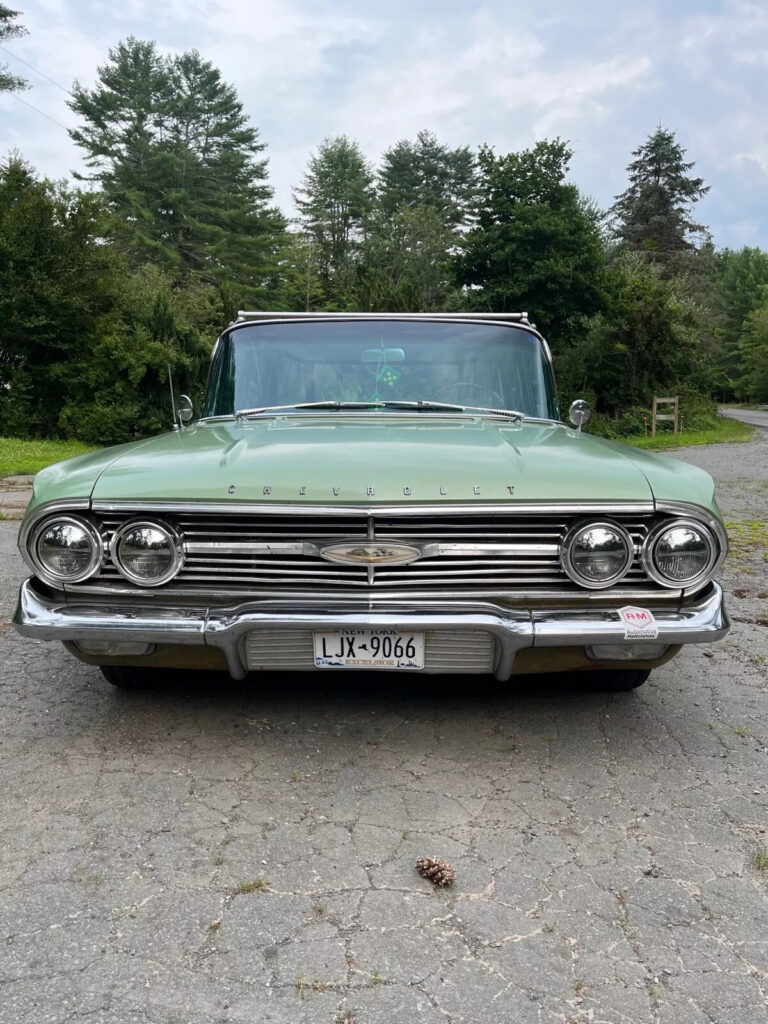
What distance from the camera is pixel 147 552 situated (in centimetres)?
263

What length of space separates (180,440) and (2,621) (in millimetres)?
1968

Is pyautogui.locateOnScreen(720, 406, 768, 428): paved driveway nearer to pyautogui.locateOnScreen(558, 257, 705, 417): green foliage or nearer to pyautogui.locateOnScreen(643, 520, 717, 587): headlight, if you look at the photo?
pyautogui.locateOnScreen(558, 257, 705, 417): green foliage

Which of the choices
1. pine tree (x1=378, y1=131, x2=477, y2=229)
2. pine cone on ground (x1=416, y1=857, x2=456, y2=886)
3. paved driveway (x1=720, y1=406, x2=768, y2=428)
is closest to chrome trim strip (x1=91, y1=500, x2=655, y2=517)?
pine cone on ground (x1=416, y1=857, x2=456, y2=886)

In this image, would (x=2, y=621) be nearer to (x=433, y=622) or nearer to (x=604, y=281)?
(x=433, y=622)

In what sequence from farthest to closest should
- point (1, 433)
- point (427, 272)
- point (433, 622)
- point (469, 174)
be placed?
point (469, 174) < point (427, 272) < point (1, 433) < point (433, 622)

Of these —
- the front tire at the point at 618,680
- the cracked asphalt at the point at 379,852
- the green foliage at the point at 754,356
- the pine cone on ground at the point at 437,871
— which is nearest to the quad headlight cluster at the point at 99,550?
the cracked asphalt at the point at 379,852

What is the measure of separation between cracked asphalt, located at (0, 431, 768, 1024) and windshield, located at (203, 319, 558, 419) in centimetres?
135

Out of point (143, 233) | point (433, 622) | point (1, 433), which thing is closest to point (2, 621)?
point (433, 622)

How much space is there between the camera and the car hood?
2.58 meters

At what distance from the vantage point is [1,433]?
19609 millimetres

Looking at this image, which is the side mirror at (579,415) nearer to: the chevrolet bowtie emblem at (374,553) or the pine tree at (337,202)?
the chevrolet bowtie emblem at (374,553)

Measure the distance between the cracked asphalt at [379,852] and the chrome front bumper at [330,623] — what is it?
45cm

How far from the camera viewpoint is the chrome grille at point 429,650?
2.59 meters

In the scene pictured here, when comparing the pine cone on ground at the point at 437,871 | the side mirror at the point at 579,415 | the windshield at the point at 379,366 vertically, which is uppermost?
the windshield at the point at 379,366
